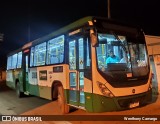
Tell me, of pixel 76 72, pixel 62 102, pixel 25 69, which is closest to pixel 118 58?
pixel 76 72

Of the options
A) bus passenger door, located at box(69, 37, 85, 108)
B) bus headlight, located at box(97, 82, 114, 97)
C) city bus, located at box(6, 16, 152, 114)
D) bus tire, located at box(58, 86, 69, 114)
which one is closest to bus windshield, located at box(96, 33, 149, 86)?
city bus, located at box(6, 16, 152, 114)

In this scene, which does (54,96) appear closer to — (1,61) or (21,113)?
(21,113)

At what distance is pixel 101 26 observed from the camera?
7.92 metres

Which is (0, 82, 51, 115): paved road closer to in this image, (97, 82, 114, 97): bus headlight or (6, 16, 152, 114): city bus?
(6, 16, 152, 114): city bus

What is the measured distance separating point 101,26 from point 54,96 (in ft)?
12.9

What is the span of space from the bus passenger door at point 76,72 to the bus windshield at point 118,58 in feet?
2.59

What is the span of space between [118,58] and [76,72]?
5.06 ft

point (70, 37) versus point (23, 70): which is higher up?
point (70, 37)

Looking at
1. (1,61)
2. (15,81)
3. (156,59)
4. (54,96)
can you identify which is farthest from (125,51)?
(1,61)

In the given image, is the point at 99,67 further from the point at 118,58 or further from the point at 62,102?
the point at 62,102

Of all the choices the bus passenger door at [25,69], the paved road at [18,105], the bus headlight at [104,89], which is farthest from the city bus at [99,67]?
the bus passenger door at [25,69]

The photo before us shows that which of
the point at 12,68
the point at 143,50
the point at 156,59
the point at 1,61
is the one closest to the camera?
the point at 143,50

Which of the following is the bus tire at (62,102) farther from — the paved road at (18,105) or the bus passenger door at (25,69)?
the bus passenger door at (25,69)

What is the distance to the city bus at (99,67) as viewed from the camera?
7.57 m
